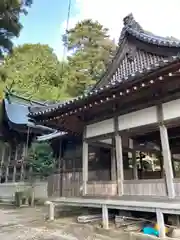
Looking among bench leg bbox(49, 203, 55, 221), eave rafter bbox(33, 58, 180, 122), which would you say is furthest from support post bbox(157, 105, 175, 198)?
bench leg bbox(49, 203, 55, 221)

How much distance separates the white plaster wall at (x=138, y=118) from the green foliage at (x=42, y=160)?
6.16 meters

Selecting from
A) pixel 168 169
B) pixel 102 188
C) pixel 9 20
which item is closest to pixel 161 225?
pixel 168 169

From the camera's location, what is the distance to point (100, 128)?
7.15m

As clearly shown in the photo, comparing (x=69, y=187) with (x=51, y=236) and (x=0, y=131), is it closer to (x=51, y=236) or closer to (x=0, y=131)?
(x=51, y=236)

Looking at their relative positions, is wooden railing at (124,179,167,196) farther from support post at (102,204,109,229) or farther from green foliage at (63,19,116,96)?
green foliage at (63,19,116,96)

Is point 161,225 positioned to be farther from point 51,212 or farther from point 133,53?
point 133,53

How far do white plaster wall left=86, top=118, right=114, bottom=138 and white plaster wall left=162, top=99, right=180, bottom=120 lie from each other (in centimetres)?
176

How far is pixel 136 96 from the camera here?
6.19 metres

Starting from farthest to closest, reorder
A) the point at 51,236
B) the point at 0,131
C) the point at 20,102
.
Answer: the point at 20,102, the point at 0,131, the point at 51,236

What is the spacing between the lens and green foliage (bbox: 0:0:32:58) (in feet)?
30.8

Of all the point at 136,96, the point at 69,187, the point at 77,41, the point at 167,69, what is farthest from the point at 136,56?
the point at 77,41

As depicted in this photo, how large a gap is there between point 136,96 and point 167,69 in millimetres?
1768

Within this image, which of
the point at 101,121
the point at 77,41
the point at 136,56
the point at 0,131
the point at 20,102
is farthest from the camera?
the point at 77,41

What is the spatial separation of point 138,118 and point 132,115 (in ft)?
0.78
